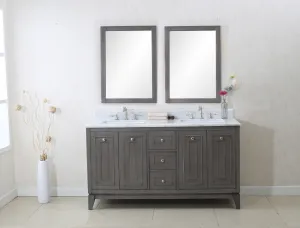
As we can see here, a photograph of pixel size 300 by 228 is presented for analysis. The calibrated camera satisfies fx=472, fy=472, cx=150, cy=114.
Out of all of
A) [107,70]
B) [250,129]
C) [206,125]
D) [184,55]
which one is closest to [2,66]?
[107,70]

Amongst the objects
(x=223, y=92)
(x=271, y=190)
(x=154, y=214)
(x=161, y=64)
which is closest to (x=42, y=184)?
(x=154, y=214)

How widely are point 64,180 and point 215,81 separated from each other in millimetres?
2041

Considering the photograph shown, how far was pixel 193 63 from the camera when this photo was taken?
17.0 ft

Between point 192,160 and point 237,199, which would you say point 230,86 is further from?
point 237,199

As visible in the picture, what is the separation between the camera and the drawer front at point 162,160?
4.80 m

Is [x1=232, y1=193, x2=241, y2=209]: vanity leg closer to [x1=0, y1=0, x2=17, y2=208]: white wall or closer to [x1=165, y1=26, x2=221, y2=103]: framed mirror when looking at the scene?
[x1=165, y1=26, x2=221, y2=103]: framed mirror

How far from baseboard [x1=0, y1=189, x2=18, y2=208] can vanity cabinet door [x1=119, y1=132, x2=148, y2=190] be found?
4.31ft

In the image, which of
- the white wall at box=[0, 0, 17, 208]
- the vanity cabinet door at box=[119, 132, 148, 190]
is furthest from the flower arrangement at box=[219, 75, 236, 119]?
the white wall at box=[0, 0, 17, 208]

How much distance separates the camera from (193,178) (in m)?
4.80

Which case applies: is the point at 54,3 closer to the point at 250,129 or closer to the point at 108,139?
the point at 108,139

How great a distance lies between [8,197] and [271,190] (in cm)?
292

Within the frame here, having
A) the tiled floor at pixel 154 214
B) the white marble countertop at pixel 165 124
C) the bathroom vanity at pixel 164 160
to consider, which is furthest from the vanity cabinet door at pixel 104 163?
the tiled floor at pixel 154 214

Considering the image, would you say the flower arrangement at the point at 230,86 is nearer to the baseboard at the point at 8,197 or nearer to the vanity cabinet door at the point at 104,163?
the vanity cabinet door at the point at 104,163

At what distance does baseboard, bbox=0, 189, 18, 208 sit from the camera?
5.04m
